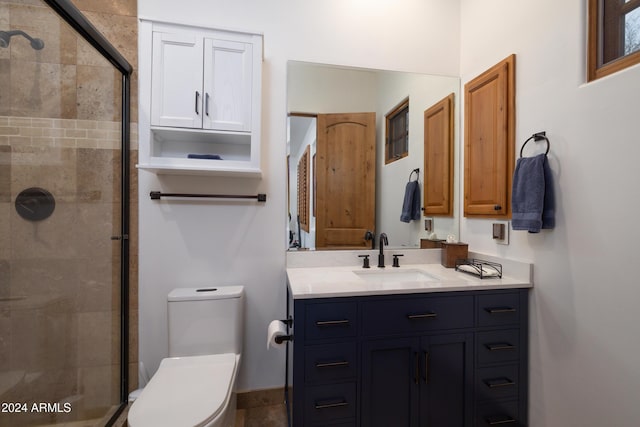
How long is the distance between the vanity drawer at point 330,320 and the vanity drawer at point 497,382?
2.37 feet

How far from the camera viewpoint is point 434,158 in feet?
6.45

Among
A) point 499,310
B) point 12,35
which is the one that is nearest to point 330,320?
point 499,310

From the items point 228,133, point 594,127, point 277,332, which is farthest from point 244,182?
point 594,127

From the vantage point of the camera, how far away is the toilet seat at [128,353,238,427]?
1028 mm

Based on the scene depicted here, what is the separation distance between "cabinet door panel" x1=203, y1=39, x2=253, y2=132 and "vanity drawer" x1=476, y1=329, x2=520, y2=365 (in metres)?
1.67

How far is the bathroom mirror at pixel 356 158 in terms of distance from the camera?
5.88 feet

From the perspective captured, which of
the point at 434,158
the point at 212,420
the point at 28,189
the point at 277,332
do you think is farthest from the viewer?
the point at 434,158

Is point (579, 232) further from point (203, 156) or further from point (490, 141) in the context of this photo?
point (203, 156)

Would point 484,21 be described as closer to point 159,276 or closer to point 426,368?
point 426,368

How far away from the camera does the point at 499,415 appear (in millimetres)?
1403

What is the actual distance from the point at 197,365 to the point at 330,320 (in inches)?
29.1

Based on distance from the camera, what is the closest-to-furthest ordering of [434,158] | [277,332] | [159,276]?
[277,332], [159,276], [434,158]

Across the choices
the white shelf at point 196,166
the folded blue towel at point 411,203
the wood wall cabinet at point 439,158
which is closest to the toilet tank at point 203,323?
the white shelf at point 196,166

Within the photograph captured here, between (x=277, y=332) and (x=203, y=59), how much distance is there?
149 cm
